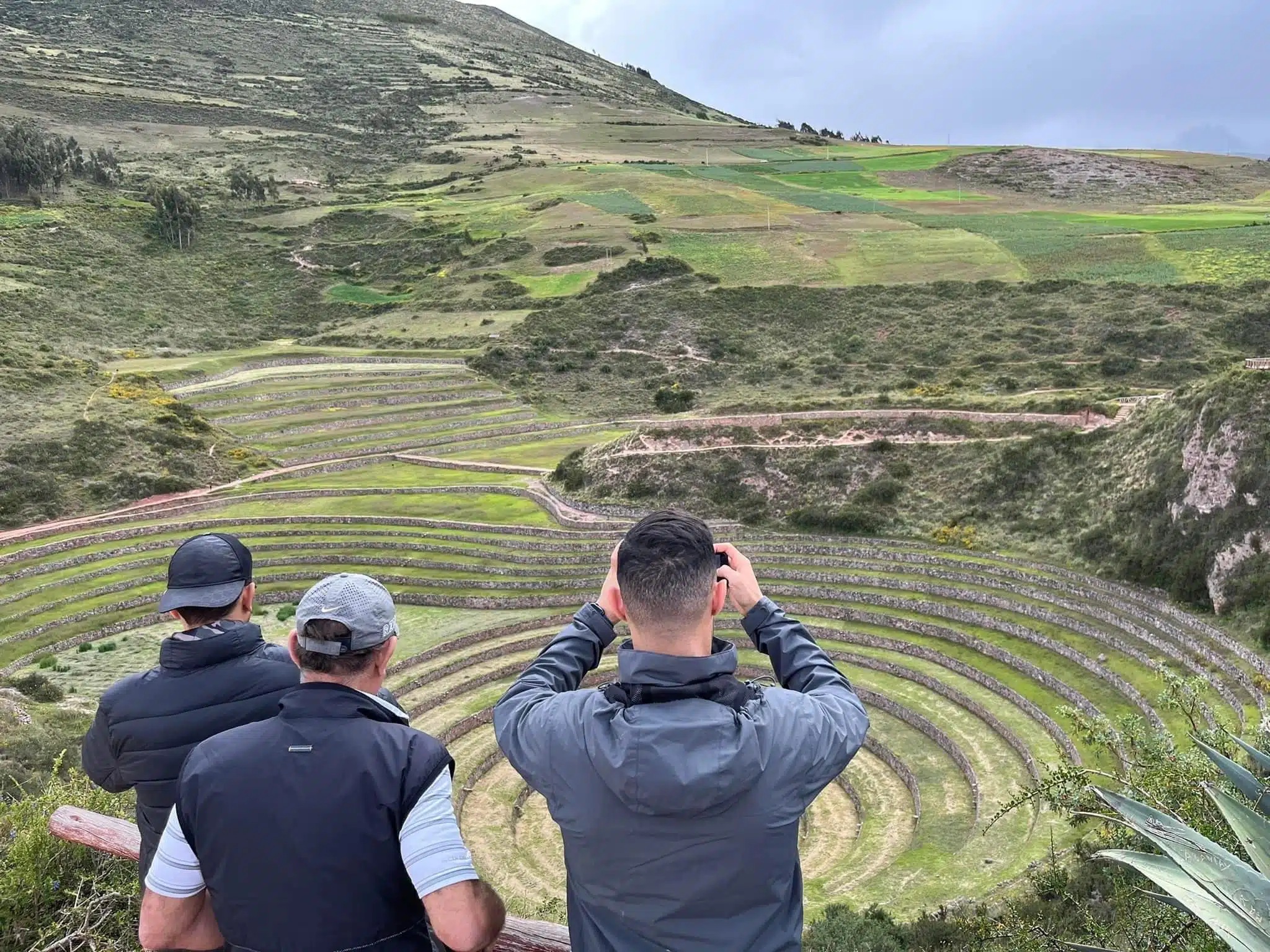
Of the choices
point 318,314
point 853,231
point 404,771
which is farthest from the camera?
point 853,231

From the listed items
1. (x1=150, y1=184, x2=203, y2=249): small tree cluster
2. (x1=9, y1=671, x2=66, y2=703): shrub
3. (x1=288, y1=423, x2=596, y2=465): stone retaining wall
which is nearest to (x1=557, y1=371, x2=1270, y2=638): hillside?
(x1=288, y1=423, x2=596, y2=465): stone retaining wall

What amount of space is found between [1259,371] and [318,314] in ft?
214

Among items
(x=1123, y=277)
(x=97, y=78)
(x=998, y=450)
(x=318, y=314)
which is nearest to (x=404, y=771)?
(x=998, y=450)

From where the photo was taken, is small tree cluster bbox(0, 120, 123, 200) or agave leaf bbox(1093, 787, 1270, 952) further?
small tree cluster bbox(0, 120, 123, 200)

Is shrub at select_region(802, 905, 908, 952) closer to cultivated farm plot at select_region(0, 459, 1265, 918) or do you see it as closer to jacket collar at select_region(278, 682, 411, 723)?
cultivated farm plot at select_region(0, 459, 1265, 918)

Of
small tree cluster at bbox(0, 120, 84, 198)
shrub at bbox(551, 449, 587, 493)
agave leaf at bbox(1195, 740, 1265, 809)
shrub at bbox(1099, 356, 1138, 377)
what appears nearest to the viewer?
agave leaf at bbox(1195, 740, 1265, 809)

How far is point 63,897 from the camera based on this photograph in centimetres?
564

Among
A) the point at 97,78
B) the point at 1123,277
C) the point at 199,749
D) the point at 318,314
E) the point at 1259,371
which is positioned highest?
the point at 97,78

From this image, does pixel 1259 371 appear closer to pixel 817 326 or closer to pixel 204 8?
pixel 817 326

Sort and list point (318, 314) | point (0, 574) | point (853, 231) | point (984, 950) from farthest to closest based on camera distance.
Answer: point (853, 231)
point (318, 314)
point (0, 574)
point (984, 950)

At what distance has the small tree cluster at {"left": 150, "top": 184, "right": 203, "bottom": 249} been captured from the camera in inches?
3056

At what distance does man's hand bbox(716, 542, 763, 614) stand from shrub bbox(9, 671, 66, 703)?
2346 cm

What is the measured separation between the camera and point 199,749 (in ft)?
9.92

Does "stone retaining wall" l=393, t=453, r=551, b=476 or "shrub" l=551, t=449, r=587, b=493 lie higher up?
"shrub" l=551, t=449, r=587, b=493
